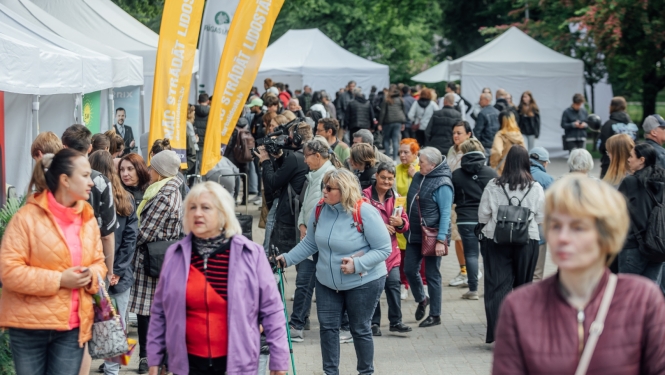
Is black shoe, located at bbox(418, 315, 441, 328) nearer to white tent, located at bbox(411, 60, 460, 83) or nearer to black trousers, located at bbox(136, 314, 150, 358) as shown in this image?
black trousers, located at bbox(136, 314, 150, 358)

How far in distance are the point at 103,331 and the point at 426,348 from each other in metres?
4.01

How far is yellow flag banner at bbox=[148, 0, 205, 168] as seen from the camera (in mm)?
10844

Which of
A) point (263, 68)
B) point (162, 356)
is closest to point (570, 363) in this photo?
point (162, 356)

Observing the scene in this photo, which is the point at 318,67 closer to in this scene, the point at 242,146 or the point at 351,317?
the point at 242,146

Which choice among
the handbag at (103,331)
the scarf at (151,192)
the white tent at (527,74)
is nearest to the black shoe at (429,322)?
the scarf at (151,192)

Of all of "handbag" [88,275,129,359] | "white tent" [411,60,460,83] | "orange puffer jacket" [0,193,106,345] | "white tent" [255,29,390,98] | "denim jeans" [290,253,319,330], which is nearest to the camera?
"orange puffer jacket" [0,193,106,345]

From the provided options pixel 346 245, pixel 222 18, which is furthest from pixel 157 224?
pixel 222 18

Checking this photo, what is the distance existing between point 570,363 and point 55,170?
2.98 meters

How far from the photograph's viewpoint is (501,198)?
7.80 meters

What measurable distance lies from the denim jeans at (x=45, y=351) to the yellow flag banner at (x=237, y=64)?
20.2 ft

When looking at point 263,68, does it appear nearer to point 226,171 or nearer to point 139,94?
point 139,94

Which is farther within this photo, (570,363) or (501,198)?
(501,198)

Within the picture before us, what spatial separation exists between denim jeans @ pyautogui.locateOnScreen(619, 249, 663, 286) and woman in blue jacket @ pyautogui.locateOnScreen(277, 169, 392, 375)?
2140mm

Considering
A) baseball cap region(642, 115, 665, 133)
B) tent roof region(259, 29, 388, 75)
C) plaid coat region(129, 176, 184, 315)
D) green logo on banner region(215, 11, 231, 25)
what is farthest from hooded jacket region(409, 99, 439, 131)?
plaid coat region(129, 176, 184, 315)
